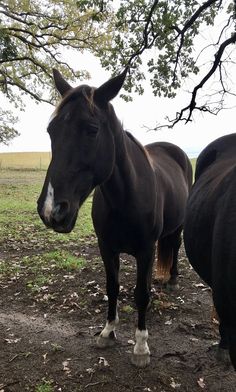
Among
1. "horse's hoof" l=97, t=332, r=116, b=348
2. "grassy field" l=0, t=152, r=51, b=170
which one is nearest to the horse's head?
"horse's hoof" l=97, t=332, r=116, b=348

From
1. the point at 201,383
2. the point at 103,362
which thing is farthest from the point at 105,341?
the point at 201,383

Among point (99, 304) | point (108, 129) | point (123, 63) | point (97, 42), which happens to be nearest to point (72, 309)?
point (99, 304)

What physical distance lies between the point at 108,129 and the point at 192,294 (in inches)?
125

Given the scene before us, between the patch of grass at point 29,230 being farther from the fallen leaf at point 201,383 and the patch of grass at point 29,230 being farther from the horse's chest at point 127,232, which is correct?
the fallen leaf at point 201,383

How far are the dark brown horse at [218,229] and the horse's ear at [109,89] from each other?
1.09 m

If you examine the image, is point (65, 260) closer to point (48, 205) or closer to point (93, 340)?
point (93, 340)

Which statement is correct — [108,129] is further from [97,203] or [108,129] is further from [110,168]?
[97,203]

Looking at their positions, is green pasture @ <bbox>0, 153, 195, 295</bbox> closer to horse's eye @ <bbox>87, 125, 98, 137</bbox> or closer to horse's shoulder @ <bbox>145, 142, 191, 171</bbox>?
horse's shoulder @ <bbox>145, 142, 191, 171</bbox>

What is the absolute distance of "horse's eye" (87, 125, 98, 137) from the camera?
2.48 meters

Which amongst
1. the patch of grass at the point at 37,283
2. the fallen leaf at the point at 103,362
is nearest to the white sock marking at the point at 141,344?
the fallen leaf at the point at 103,362

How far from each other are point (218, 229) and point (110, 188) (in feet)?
4.80

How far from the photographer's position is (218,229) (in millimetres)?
1958

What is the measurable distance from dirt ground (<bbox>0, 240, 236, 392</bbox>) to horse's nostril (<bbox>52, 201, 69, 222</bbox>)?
1.67 m

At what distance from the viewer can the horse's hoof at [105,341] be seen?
3604mm
